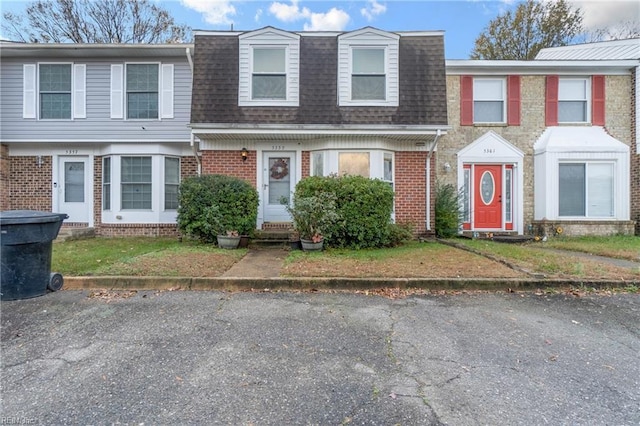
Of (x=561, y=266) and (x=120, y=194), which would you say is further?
(x=120, y=194)

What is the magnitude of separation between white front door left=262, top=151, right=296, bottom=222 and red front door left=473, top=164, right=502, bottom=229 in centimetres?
590

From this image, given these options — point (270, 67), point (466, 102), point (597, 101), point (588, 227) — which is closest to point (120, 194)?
point (270, 67)

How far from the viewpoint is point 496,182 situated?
11352 millimetres

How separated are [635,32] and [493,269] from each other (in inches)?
867

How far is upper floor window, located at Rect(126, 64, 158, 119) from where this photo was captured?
1088 cm

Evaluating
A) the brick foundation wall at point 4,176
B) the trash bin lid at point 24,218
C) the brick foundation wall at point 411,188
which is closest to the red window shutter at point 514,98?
the brick foundation wall at point 411,188

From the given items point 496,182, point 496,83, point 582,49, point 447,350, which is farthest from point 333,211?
point 582,49

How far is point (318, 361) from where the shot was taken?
299 cm

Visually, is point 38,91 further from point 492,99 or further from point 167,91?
point 492,99

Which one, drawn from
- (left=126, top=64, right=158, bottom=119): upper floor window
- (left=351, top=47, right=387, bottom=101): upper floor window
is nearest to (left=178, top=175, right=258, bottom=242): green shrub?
(left=126, top=64, right=158, bottom=119): upper floor window

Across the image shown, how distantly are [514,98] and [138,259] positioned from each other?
11.5m

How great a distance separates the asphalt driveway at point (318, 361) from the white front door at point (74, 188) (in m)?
7.93

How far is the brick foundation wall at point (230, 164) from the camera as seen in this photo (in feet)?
33.0

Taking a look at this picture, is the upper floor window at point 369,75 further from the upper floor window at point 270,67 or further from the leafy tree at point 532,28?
the leafy tree at point 532,28
